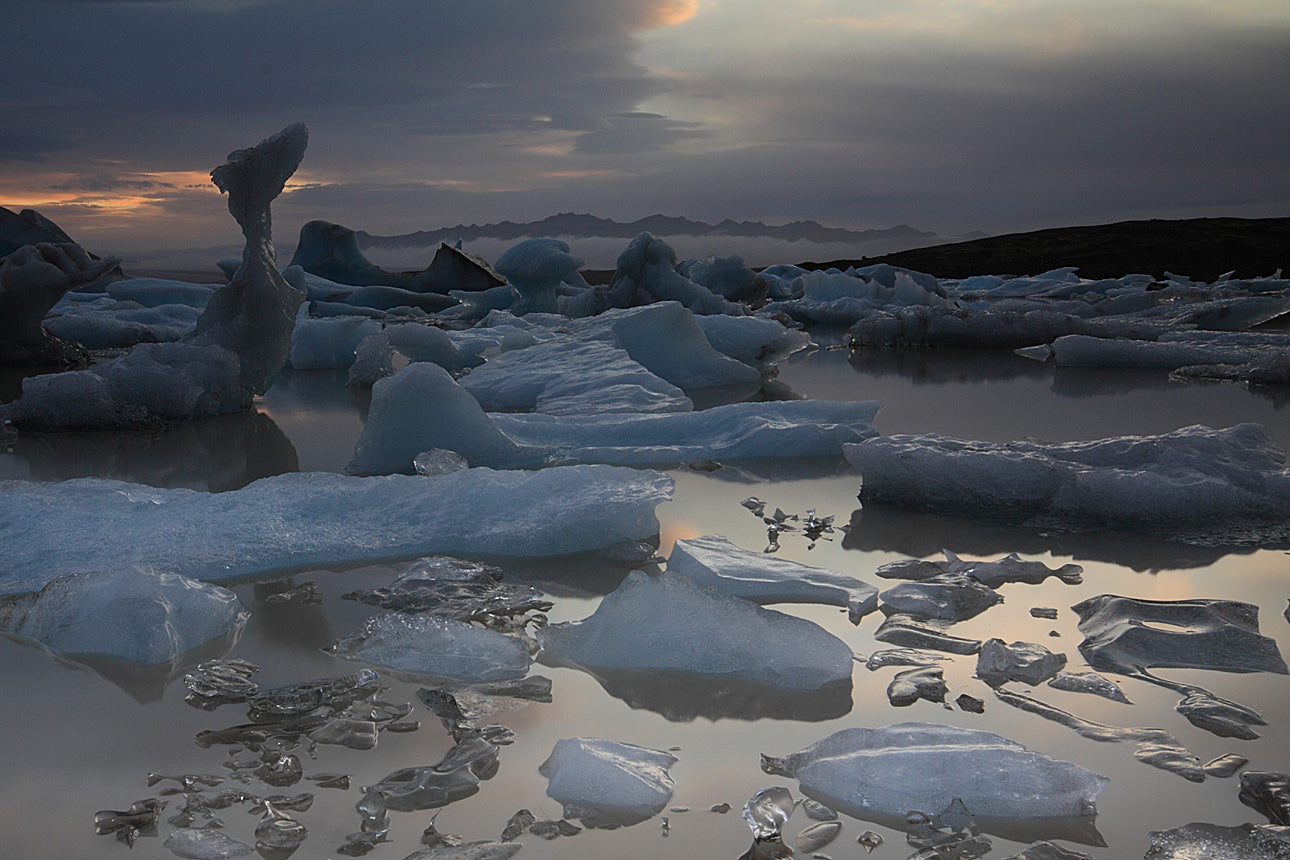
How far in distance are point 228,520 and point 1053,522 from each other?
1.75m

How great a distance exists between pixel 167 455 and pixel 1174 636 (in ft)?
9.71

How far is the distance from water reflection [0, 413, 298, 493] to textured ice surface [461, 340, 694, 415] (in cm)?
99

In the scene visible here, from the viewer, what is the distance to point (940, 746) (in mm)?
1149

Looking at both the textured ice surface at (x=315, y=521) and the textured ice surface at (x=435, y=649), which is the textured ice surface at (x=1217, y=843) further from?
the textured ice surface at (x=315, y=521)

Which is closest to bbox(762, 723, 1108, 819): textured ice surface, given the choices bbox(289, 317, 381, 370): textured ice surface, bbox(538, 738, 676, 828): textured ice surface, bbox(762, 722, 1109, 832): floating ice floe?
bbox(762, 722, 1109, 832): floating ice floe

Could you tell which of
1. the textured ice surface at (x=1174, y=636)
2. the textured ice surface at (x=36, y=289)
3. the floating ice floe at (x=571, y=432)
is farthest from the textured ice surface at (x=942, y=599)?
the textured ice surface at (x=36, y=289)

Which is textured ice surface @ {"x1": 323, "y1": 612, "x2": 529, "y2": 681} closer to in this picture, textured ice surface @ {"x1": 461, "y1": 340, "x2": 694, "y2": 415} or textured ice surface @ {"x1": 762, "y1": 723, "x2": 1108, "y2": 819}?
textured ice surface @ {"x1": 762, "y1": 723, "x2": 1108, "y2": 819}

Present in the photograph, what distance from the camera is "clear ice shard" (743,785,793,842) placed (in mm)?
1002

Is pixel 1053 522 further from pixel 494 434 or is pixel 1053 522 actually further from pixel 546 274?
pixel 546 274

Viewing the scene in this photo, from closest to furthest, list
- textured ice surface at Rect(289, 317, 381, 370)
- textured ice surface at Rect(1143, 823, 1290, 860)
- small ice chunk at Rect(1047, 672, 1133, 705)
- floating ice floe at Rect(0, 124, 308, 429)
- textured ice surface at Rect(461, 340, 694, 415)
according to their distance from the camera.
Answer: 1. textured ice surface at Rect(1143, 823, 1290, 860)
2. small ice chunk at Rect(1047, 672, 1133, 705)
3. floating ice floe at Rect(0, 124, 308, 429)
4. textured ice surface at Rect(461, 340, 694, 415)
5. textured ice surface at Rect(289, 317, 381, 370)

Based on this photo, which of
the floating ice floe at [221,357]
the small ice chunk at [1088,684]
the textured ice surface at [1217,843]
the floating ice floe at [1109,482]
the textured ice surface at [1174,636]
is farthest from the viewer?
the floating ice floe at [221,357]

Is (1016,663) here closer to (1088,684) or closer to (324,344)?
(1088,684)

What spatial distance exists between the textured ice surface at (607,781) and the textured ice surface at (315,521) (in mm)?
891

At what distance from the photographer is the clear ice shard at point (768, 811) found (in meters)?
1.00
